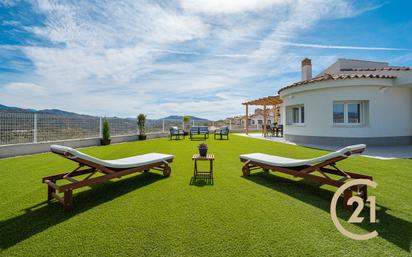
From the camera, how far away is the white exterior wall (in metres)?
9.91

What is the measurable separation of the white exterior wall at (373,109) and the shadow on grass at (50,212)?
1046 centimetres

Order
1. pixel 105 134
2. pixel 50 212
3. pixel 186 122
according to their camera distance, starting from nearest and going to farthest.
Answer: pixel 50 212 → pixel 105 134 → pixel 186 122

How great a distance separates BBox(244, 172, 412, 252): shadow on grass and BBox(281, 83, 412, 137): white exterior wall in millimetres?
7818

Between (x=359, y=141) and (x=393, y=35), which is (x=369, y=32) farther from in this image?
(x=359, y=141)

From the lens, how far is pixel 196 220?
8.61 ft

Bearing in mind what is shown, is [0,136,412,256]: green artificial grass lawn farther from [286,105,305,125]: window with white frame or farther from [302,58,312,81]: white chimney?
[302,58,312,81]: white chimney

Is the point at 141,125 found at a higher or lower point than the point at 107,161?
higher

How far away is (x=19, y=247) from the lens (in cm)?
205

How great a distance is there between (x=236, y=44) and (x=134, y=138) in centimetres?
1057

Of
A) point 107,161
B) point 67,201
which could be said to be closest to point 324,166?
point 107,161

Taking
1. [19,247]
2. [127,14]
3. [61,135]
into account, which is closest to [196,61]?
[127,14]

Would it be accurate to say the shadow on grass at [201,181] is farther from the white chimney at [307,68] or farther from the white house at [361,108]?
the white chimney at [307,68]

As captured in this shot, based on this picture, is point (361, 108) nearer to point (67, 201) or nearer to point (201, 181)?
point (201, 181)

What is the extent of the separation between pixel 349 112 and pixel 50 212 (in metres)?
13.1
